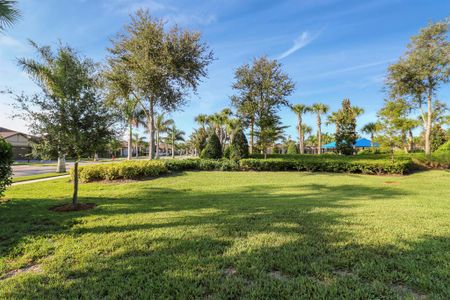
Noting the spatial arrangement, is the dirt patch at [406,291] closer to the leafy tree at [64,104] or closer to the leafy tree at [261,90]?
the leafy tree at [64,104]

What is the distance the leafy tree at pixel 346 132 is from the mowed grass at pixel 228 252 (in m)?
16.7

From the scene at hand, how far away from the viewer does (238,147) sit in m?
17.0

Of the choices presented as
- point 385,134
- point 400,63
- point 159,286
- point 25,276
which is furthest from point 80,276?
point 400,63

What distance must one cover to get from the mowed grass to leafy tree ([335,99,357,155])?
54.6ft

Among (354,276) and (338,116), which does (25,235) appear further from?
(338,116)

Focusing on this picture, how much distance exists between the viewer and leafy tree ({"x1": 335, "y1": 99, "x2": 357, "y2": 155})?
21.4 metres

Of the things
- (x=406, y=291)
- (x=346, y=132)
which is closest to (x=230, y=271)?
(x=406, y=291)

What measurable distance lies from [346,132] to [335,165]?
29.0 ft

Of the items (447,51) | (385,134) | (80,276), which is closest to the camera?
(80,276)

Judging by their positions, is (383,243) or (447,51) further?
(447,51)

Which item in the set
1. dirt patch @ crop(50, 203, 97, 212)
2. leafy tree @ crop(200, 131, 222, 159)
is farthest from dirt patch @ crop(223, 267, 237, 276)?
leafy tree @ crop(200, 131, 222, 159)

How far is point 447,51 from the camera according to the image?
17.0 meters

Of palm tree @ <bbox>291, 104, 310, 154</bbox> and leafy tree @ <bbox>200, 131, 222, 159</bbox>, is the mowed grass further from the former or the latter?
palm tree @ <bbox>291, 104, 310, 154</bbox>

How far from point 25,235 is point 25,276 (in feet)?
6.00
